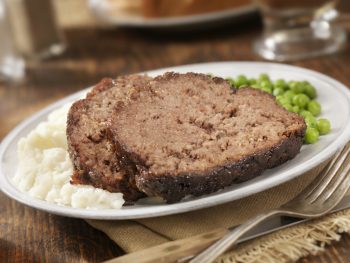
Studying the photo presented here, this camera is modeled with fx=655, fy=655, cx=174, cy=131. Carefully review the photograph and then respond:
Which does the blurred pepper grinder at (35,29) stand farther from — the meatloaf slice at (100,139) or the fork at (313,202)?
the fork at (313,202)

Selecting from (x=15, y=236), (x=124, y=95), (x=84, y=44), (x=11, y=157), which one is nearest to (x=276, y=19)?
(x=84, y=44)

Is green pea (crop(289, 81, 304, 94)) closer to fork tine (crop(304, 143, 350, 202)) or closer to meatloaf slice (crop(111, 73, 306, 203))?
meatloaf slice (crop(111, 73, 306, 203))

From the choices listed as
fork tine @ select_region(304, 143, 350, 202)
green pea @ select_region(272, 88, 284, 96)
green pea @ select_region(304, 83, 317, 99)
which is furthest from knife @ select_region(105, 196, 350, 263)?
green pea @ select_region(272, 88, 284, 96)

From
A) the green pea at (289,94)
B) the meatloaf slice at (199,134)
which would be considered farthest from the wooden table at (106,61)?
the green pea at (289,94)

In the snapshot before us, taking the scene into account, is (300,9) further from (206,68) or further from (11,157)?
(11,157)

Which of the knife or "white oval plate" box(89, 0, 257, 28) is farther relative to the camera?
"white oval plate" box(89, 0, 257, 28)
